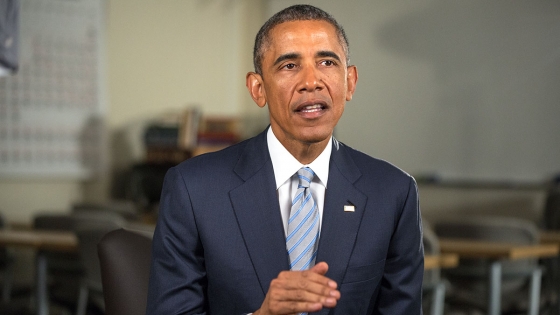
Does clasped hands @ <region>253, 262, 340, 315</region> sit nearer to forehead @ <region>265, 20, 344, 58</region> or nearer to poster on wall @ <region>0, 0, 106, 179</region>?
forehead @ <region>265, 20, 344, 58</region>

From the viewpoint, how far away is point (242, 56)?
736cm

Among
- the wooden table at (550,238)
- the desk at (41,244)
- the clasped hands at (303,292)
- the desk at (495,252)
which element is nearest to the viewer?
the clasped hands at (303,292)

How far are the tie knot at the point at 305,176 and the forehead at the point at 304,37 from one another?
240 millimetres

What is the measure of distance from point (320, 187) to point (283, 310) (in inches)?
15.2

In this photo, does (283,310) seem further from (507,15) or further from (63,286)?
(507,15)

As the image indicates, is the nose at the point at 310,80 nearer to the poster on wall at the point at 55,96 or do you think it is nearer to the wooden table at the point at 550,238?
the wooden table at the point at 550,238

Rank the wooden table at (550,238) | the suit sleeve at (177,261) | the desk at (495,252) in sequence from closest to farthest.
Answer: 1. the suit sleeve at (177,261)
2. the desk at (495,252)
3. the wooden table at (550,238)

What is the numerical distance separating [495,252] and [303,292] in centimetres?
270

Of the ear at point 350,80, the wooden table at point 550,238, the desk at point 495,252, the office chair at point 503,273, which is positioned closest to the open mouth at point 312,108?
the ear at point 350,80

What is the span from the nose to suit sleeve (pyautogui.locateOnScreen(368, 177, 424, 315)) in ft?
0.94

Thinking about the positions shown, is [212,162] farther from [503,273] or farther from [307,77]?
[503,273]

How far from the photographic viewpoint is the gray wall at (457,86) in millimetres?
5715

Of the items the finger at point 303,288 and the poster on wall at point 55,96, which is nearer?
the finger at point 303,288

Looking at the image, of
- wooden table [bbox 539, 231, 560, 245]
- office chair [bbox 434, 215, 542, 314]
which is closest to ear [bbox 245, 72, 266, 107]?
office chair [bbox 434, 215, 542, 314]
